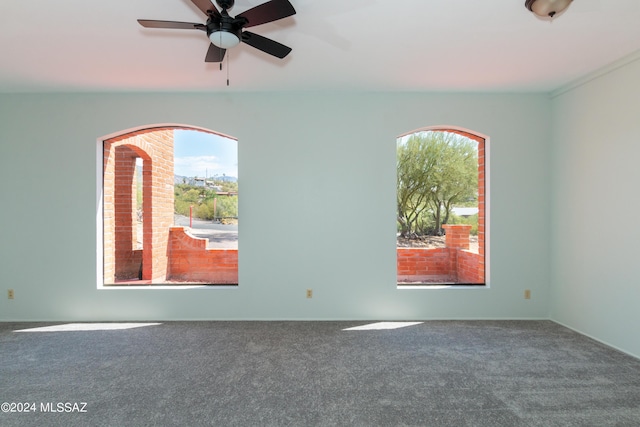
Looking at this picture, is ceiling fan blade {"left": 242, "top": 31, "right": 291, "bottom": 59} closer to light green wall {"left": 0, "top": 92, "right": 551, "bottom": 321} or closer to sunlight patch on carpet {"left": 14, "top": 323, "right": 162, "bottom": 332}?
light green wall {"left": 0, "top": 92, "right": 551, "bottom": 321}

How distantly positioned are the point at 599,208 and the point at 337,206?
2516mm

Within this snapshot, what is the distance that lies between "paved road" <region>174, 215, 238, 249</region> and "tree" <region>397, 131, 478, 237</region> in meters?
1.96

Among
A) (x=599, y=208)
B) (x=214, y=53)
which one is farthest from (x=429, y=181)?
(x=214, y=53)

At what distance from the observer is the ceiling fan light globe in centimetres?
196

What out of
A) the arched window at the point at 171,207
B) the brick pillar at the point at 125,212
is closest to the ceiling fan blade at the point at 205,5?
the arched window at the point at 171,207

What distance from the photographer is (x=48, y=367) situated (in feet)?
8.91

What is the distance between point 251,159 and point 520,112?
121 inches

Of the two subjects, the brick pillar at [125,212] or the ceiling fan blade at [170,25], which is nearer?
the ceiling fan blade at [170,25]

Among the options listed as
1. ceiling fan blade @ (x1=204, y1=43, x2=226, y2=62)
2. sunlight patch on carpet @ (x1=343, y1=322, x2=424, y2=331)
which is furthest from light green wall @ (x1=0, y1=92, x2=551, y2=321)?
ceiling fan blade @ (x1=204, y1=43, x2=226, y2=62)

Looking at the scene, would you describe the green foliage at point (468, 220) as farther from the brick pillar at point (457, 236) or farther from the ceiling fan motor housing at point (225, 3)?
the ceiling fan motor housing at point (225, 3)

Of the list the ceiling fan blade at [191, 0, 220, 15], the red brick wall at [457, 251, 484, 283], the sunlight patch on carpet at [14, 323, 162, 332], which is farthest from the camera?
the red brick wall at [457, 251, 484, 283]

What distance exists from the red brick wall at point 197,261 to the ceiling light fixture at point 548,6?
346 cm

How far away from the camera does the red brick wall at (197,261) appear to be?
13.3 feet

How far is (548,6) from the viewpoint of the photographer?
1972mm
